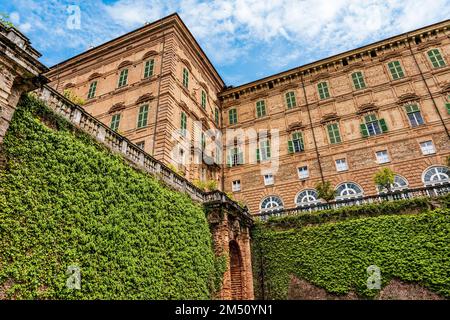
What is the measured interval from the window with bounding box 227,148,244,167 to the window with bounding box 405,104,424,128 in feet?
46.7

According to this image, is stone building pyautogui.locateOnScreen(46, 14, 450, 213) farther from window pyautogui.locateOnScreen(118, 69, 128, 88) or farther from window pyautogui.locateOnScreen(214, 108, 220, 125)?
window pyautogui.locateOnScreen(214, 108, 220, 125)

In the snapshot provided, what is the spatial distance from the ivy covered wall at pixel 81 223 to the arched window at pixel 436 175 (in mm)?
18484

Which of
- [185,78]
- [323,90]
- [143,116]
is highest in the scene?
[323,90]

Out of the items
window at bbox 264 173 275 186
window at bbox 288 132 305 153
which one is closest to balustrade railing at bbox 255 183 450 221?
window at bbox 264 173 275 186

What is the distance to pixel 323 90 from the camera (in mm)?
28156

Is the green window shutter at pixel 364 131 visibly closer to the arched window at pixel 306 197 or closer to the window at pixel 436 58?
the arched window at pixel 306 197

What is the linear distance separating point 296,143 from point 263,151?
121 inches

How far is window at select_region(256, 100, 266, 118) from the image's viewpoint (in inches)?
1167

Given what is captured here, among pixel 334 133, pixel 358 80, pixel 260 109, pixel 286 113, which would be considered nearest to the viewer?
pixel 334 133

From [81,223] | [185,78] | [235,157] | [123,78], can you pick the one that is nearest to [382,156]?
[235,157]

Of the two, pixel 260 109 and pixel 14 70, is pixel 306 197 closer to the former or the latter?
pixel 260 109

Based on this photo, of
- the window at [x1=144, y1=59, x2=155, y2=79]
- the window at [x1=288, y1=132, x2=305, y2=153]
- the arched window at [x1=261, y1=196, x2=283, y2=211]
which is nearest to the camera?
the window at [x1=144, y1=59, x2=155, y2=79]

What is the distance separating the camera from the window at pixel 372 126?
24438 mm

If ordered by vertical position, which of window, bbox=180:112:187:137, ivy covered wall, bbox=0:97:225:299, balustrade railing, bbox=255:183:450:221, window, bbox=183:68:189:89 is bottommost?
ivy covered wall, bbox=0:97:225:299
